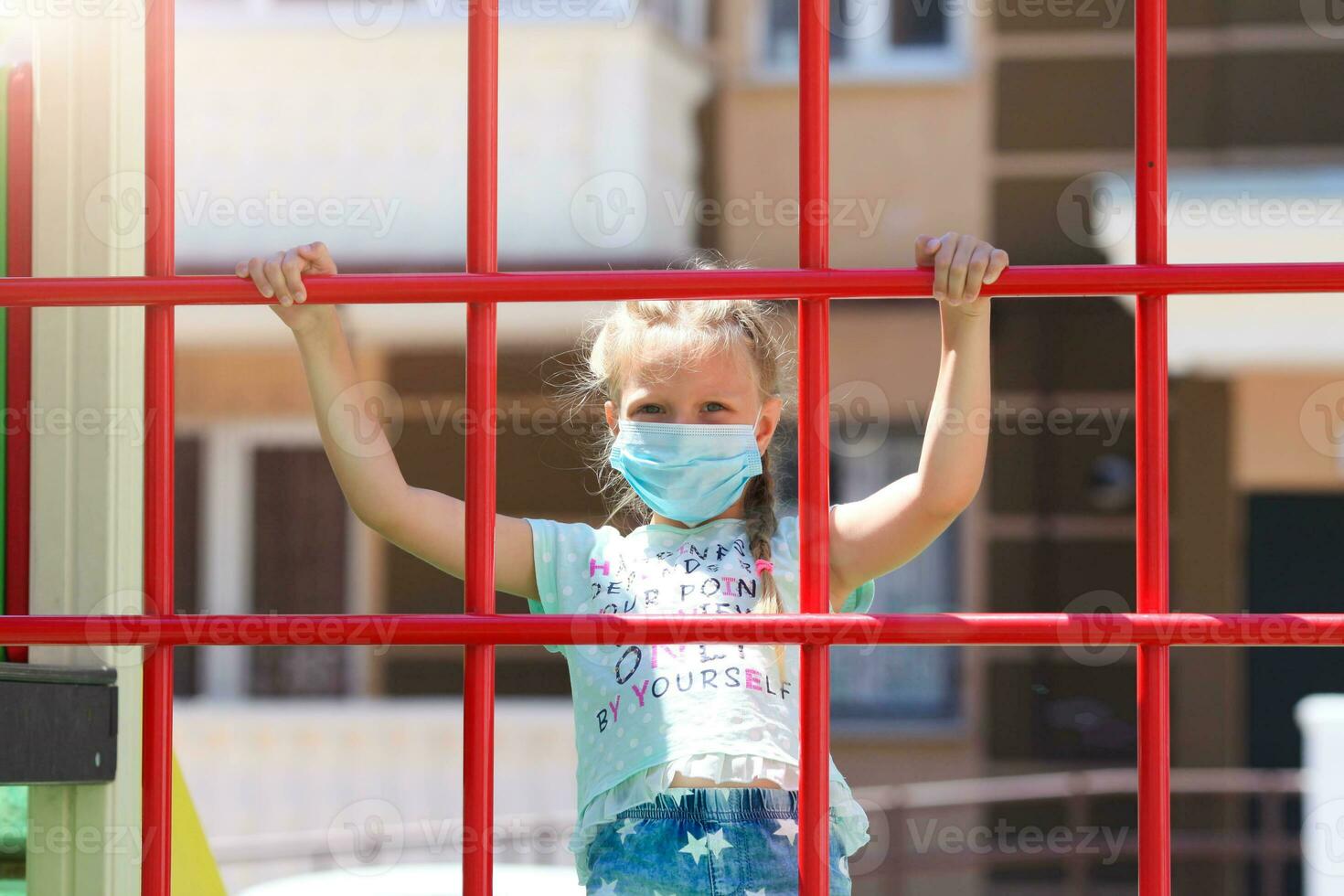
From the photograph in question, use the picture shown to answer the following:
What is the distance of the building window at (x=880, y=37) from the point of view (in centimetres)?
754

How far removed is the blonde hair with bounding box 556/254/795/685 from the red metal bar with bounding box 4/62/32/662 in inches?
23.8

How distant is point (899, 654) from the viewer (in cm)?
746

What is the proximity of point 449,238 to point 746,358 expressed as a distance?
5.83 meters

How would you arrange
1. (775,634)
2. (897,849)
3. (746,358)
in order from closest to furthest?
1. (775,634)
2. (746,358)
3. (897,849)

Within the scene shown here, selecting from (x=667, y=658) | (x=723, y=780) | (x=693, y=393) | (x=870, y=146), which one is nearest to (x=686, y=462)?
(x=693, y=393)

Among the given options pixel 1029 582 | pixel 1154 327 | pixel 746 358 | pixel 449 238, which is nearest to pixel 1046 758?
pixel 1029 582

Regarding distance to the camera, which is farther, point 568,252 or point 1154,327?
point 568,252

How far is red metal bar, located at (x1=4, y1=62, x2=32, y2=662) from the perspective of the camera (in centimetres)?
149

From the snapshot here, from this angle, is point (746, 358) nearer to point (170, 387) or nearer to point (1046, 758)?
point (170, 387)

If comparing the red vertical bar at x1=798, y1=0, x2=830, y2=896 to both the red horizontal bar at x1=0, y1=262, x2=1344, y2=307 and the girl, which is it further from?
the girl

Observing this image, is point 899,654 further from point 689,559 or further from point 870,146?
point 689,559

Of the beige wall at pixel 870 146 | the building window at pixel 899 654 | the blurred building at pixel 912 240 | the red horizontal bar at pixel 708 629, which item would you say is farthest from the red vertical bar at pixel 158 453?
the building window at pixel 899 654

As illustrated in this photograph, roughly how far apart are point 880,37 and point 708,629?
696cm

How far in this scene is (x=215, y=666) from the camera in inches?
311
